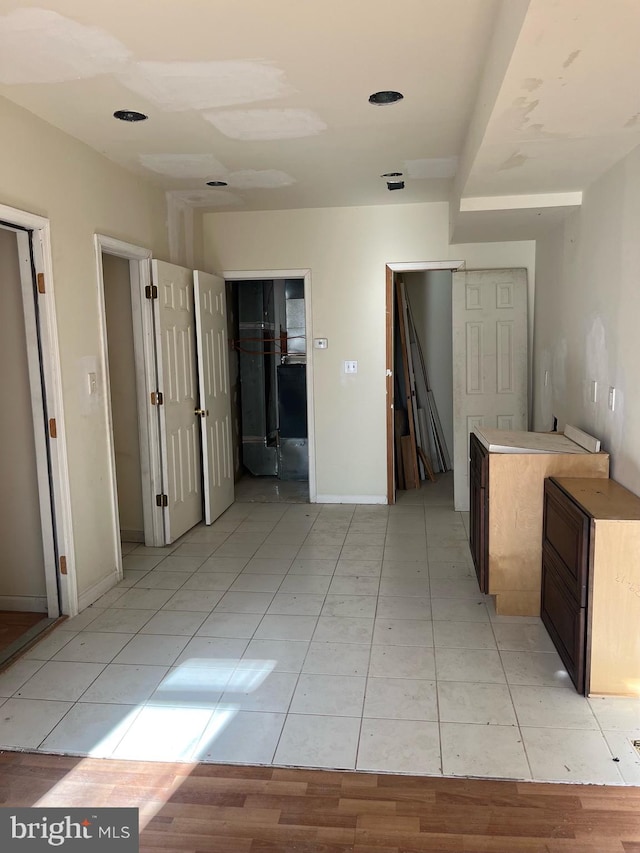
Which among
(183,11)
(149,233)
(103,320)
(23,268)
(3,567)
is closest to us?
(183,11)

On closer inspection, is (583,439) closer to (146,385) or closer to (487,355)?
(487,355)

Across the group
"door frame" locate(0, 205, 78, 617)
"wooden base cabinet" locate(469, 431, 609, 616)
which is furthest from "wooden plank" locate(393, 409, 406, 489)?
Result: "door frame" locate(0, 205, 78, 617)

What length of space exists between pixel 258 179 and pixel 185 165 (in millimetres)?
584

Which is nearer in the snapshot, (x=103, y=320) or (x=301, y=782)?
(x=301, y=782)

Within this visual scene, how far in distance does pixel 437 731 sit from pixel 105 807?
3.94ft

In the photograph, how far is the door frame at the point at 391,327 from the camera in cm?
546

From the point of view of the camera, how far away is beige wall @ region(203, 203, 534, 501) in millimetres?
5449

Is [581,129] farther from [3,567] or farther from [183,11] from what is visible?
[3,567]

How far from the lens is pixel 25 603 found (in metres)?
3.61

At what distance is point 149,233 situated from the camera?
4.52 meters

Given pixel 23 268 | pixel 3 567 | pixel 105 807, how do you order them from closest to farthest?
pixel 105 807
pixel 23 268
pixel 3 567

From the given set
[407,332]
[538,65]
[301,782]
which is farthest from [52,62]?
[407,332]

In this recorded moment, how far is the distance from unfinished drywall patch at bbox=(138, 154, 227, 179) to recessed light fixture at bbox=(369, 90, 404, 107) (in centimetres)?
127

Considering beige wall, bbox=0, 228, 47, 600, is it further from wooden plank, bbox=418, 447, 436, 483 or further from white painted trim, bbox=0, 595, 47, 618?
wooden plank, bbox=418, 447, 436, 483
